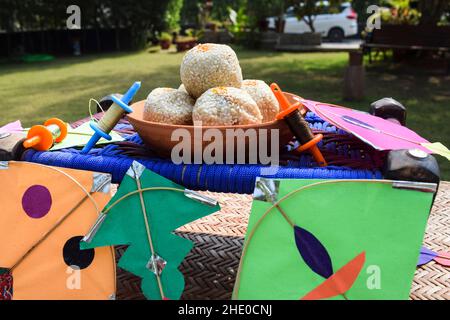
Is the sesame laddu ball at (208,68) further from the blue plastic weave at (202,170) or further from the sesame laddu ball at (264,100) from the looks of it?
the blue plastic weave at (202,170)

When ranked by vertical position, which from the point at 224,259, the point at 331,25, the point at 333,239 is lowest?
the point at 224,259

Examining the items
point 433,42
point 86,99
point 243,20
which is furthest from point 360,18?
point 86,99

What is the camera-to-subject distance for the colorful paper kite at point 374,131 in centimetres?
119

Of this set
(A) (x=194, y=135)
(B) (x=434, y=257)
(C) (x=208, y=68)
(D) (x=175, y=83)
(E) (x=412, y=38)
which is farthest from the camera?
(E) (x=412, y=38)

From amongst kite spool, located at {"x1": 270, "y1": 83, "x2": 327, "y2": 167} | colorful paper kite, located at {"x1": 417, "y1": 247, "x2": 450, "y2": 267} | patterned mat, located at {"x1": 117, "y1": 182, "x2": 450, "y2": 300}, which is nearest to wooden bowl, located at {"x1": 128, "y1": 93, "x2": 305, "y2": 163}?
kite spool, located at {"x1": 270, "y1": 83, "x2": 327, "y2": 167}

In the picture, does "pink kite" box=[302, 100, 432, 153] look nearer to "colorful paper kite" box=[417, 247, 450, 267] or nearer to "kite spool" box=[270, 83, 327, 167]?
"kite spool" box=[270, 83, 327, 167]

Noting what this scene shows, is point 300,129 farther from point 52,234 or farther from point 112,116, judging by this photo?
point 52,234

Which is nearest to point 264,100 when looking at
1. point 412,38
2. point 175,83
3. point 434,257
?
point 434,257

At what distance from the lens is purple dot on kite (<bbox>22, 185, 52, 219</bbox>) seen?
120cm

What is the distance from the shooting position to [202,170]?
119 cm

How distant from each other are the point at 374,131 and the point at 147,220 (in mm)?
663

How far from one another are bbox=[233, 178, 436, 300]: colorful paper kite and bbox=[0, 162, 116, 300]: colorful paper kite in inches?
14.8

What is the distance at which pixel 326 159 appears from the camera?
1.28 m

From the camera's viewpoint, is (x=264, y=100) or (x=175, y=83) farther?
(x=175, y=83)
